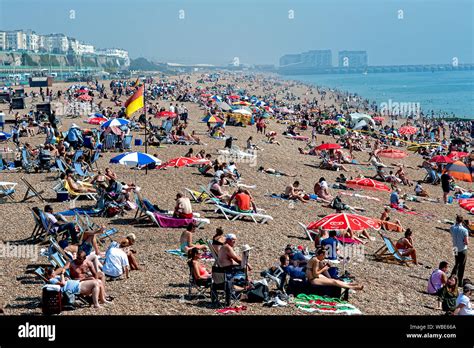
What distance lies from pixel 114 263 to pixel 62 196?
209 inches

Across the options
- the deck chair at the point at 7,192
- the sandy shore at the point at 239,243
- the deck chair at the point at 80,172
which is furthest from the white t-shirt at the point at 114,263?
the deck chair at the point at 80,172

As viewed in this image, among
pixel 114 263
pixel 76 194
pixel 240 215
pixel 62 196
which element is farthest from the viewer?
pixel 76 194

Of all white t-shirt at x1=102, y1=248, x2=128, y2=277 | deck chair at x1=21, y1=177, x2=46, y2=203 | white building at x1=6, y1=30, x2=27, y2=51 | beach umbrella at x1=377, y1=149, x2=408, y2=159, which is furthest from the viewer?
white building at x1=6, y1=30, x2=27, y2=51

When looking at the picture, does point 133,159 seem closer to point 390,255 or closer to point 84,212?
point 84,212

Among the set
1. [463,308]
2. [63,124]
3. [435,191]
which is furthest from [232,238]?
[63,124]

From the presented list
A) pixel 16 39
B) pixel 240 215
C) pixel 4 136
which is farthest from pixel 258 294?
pixel 16 39

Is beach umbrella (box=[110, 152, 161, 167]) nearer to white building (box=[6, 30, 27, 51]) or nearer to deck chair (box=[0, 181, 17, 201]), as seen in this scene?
deck chair (box=[0, 181, 17, 201])

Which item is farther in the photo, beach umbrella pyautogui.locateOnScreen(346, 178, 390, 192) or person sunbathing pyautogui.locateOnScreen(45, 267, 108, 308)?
beach umbrella pyautogui.locateOnScreen(346, 178, 390, 192)

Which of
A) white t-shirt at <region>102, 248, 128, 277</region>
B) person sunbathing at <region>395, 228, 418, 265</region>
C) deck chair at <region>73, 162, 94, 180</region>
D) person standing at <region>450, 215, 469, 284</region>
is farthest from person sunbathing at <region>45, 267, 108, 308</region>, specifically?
deck chair at <region>73, 162, 94, 180</region>

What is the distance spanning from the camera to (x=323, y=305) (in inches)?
284

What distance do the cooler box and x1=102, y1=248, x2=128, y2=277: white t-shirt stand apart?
5184 millimetres

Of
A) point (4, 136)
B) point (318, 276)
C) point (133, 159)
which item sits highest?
point (4, 136)

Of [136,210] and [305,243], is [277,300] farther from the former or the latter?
[136,210]

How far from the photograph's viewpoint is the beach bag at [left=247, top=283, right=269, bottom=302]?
723cm
